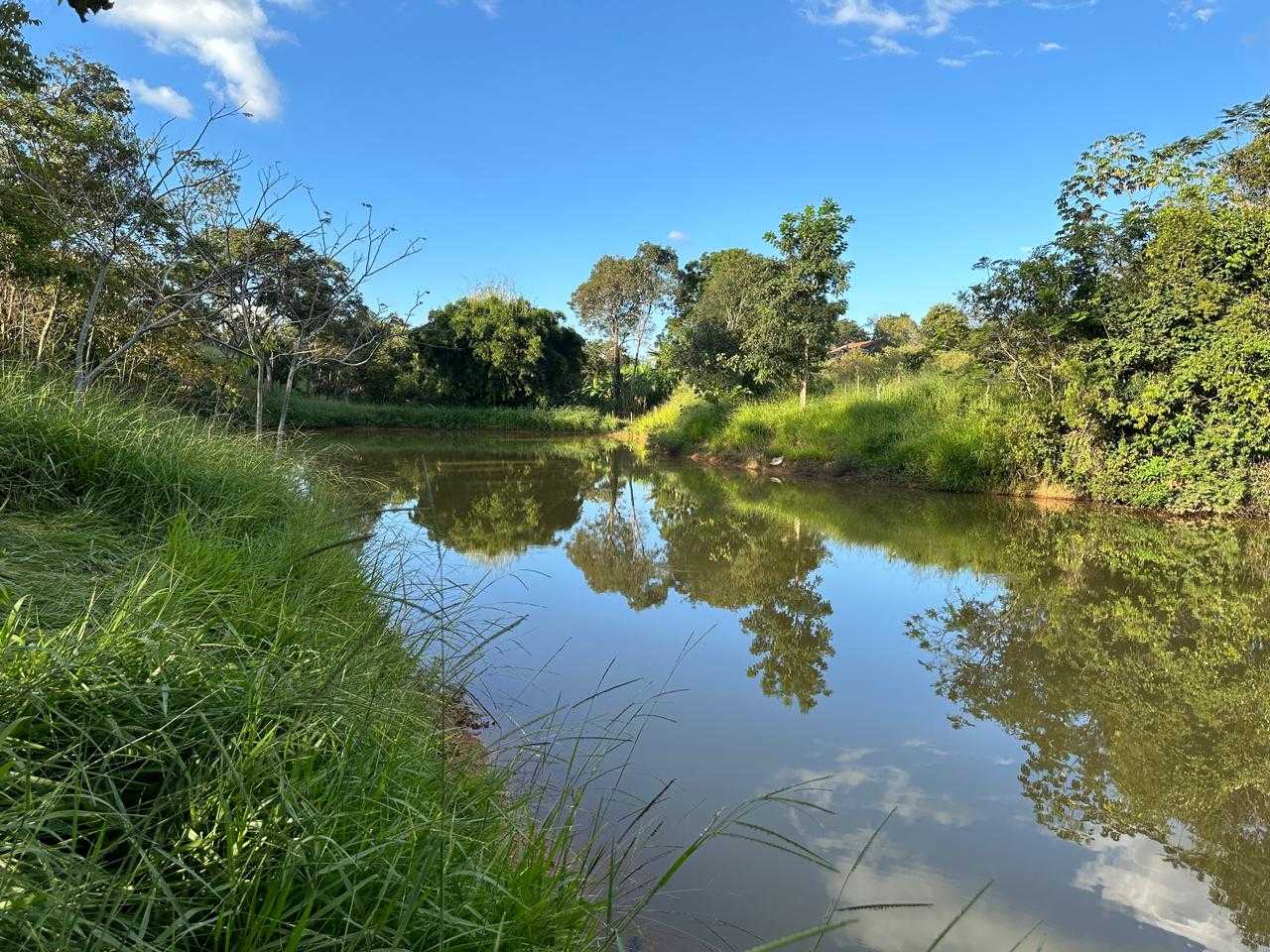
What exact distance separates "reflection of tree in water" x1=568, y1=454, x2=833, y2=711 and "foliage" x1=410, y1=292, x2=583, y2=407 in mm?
18156

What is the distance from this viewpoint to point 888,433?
42.4 feet

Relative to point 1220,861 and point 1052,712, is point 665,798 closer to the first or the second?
point 1220,861

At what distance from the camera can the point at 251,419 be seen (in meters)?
11.8

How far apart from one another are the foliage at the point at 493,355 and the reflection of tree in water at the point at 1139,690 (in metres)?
23.1

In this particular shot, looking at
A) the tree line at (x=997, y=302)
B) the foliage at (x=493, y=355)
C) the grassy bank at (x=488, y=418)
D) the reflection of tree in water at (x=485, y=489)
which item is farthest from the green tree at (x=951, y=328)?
the foliage at (x=493, y=355)

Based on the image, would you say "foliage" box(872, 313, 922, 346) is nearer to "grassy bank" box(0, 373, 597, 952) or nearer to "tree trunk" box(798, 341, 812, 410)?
"tree trunk" box(798, 341, 812, 410)

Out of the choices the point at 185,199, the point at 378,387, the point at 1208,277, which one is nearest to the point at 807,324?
the point at 1208,277

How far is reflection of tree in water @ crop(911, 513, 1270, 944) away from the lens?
96.7 inches

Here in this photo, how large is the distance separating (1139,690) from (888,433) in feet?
31.9

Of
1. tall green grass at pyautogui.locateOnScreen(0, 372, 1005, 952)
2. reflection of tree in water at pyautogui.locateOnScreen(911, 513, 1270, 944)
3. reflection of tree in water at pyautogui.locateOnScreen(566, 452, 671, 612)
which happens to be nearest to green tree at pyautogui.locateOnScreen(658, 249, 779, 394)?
reflection of tree in water at pyautogui.locateOnScreen(566, 452, 671, 612)

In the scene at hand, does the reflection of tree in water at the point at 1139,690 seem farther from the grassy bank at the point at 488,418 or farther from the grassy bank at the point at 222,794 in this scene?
the grassy bank at the point at 488,418

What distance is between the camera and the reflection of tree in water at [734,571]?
4176 mm

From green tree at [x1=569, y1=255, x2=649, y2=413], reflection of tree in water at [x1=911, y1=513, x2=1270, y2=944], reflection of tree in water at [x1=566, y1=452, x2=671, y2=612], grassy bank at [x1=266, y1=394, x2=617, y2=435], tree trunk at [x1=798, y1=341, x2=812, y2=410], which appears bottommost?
reflection of tree in water at [x1=566, y1=452, x2=671, y2=612]

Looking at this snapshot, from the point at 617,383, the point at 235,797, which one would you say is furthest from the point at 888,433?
the point at 617,383
